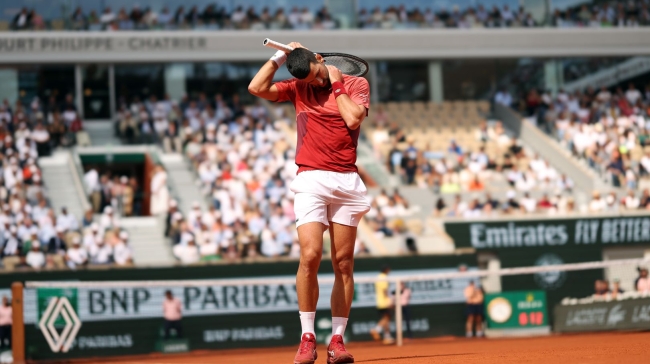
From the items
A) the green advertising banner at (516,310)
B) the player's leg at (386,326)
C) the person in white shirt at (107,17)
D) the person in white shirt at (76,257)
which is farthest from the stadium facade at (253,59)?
the player's leg at (386,326)

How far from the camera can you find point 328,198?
7031mm

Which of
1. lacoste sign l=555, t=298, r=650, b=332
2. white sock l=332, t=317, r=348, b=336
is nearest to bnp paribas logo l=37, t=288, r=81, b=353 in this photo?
lacoste sign l=555, t=298, r=650, b=332

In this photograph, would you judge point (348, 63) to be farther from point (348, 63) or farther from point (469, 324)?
point (469, 324)

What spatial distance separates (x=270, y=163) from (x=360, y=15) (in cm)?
879

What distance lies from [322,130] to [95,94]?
23929 millimetres

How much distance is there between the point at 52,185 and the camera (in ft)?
78.3

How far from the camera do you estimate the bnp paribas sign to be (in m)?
20.2

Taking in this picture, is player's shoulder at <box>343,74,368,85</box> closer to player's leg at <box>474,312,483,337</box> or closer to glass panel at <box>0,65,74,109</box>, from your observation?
player's leg at <box>474,312,483,337</box>

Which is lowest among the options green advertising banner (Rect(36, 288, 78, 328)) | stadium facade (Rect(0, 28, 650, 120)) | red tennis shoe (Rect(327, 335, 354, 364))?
green advertising banner (Rect(36, 288, 78, 328))

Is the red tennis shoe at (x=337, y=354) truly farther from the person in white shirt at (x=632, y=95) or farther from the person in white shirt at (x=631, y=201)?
the person in white shirt at (x=632, y=95)

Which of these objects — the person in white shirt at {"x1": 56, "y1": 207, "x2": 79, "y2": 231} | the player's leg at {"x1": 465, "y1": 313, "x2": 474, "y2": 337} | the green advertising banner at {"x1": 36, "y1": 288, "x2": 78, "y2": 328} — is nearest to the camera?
the green advertising banner at {"x1": 36, "y1": 288, "x2": 78, "y2": 328}

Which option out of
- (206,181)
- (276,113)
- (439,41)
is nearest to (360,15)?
(439,41)

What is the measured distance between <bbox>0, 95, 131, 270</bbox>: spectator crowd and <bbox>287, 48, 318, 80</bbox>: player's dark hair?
1194 centimetres

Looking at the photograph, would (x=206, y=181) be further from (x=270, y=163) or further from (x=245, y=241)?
(x=245, y=241)
